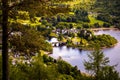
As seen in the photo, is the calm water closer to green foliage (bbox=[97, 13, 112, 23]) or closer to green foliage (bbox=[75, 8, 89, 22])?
green foliage (bbox=[75, 8, 89, 22])

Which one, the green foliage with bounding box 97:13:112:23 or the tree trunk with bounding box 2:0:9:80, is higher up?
the tree trunk with bounding box 2:0:9:80

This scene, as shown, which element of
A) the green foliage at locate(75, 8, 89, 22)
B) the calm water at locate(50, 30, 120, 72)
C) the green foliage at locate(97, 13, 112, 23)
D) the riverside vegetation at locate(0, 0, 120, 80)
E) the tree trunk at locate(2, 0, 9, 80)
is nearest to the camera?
the tree trunk at locate(2, 0, 9, 80)

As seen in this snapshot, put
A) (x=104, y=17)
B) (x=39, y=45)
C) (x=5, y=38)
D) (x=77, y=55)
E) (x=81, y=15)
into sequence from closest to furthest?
(x=5, y=38) → (x=39, y=45) → (x=77, y=55) → (x=81, y=15) → (x=104, y=17)

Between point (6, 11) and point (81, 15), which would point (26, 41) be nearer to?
point (6, 11)

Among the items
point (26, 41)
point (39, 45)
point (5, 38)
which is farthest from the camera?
point (39, 45)

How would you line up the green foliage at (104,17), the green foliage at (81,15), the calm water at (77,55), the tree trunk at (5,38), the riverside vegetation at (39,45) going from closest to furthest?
the tree trunk at (5,38), the riverside vegetation at (39,45), the calm water at (77,55), the green foliage at (81,15), the green foliage at (104,17)

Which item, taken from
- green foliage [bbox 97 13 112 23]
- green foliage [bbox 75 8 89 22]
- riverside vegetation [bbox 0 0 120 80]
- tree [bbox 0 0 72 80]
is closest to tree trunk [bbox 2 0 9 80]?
tree [bbox 0 0 72 80]

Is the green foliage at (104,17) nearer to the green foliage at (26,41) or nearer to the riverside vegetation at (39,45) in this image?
the riverside vegetation at (39,45)

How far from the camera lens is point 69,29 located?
104 m

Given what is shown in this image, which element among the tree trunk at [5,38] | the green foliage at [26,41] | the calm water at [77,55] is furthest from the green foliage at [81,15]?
the tree trunk at [5,38]

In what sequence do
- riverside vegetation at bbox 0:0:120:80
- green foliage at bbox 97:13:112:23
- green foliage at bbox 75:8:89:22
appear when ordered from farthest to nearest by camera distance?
green foliage at bbox 97:13:112:23 → green foliage at bbox 75:8:89:22 → riverside vegetation at bbox 0:0:120:80

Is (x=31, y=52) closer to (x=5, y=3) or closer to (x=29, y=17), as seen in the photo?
(x=29, y=17)

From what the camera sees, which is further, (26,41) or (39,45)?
(39,45)

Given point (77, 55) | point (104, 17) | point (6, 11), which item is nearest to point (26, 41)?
point (6, 11)
